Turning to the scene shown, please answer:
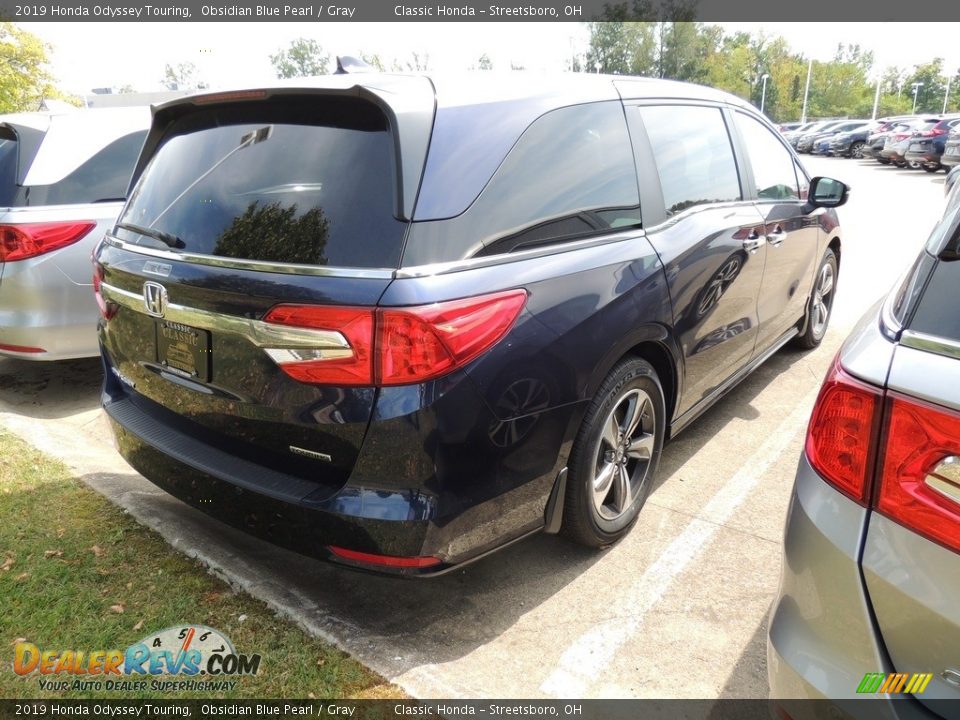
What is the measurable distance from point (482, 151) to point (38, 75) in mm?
21431

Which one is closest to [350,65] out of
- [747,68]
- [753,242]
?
[753,242]

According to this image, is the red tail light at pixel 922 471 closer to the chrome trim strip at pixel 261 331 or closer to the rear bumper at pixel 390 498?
the rear bumper at pixel 390 498

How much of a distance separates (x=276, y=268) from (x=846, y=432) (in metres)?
1.60

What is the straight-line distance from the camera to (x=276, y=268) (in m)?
2.16

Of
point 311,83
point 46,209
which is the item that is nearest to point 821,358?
point 311,83

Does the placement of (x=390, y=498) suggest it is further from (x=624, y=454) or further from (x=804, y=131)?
(x=804, y=131)

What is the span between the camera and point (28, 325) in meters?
4.38

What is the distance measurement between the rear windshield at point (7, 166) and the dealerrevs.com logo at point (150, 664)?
3.11m

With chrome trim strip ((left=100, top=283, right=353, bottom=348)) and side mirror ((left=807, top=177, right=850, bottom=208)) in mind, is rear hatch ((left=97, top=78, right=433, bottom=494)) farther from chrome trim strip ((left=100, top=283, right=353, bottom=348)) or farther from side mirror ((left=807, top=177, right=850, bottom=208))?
side mirror ((left=807, top=177, right=850, bottom=208))

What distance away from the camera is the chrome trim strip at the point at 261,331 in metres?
2.02

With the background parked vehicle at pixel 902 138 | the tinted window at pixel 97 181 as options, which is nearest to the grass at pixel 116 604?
the tinted window at pixel 97 181

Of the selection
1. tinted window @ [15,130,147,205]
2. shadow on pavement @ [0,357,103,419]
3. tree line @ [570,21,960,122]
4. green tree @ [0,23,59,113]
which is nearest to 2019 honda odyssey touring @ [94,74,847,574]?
tinted window @ [15,130,147,205]

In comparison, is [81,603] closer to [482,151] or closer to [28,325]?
[482,151]

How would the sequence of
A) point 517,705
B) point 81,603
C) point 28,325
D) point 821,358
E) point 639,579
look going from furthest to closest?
1. point 821,358
2. point 28,325
3. point 639,579
4. point 81,603
5. point 517,705
